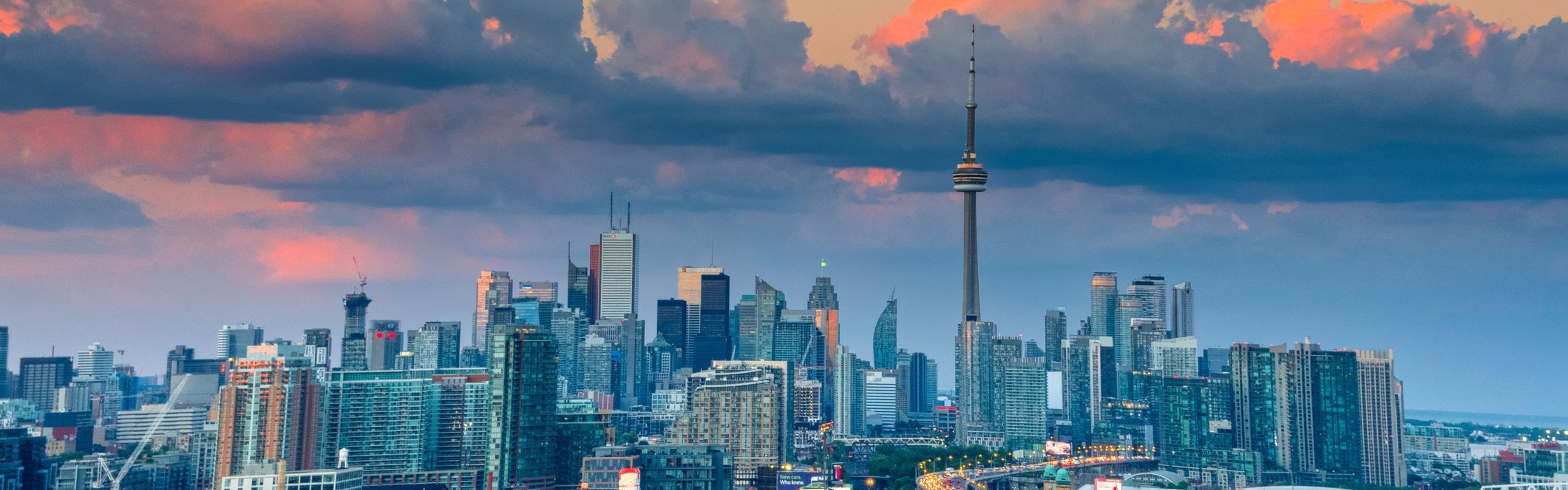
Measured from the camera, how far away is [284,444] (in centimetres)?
17150

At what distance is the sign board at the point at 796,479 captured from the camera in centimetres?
15262

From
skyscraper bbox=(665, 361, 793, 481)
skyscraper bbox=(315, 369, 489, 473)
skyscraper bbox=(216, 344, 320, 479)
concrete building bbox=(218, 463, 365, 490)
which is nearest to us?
concrete building bbox=(218, 463, 365, 490)

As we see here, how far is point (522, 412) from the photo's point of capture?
159 metres

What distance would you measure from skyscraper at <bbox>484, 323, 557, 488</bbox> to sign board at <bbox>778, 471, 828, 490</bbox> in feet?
72.2

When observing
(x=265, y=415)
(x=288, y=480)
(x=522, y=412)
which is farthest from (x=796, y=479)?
(x=265, y=415)

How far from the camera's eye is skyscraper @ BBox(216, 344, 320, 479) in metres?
168

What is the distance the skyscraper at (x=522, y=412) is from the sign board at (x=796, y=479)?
22006 millimetres

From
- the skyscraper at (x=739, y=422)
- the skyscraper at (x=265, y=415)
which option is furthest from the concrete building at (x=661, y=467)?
the skyscraper at (x=265, y=415)

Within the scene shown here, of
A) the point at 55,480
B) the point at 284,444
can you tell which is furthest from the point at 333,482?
the point at 55,480

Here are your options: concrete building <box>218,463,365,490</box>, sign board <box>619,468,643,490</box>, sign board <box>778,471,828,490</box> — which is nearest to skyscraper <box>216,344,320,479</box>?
concrete building <box>218,463,365,490</box>

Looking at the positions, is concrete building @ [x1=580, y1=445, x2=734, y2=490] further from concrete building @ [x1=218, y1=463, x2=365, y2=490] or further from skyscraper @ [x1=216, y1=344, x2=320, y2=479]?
skyscraper @ [x1=216, y1=344, x2=320, y2=479]

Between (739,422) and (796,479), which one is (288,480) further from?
(739,422)

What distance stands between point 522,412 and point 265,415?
30.5 meters

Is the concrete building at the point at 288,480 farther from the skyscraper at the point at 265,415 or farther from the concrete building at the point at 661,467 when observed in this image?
the concrete building at the point at 661,467
